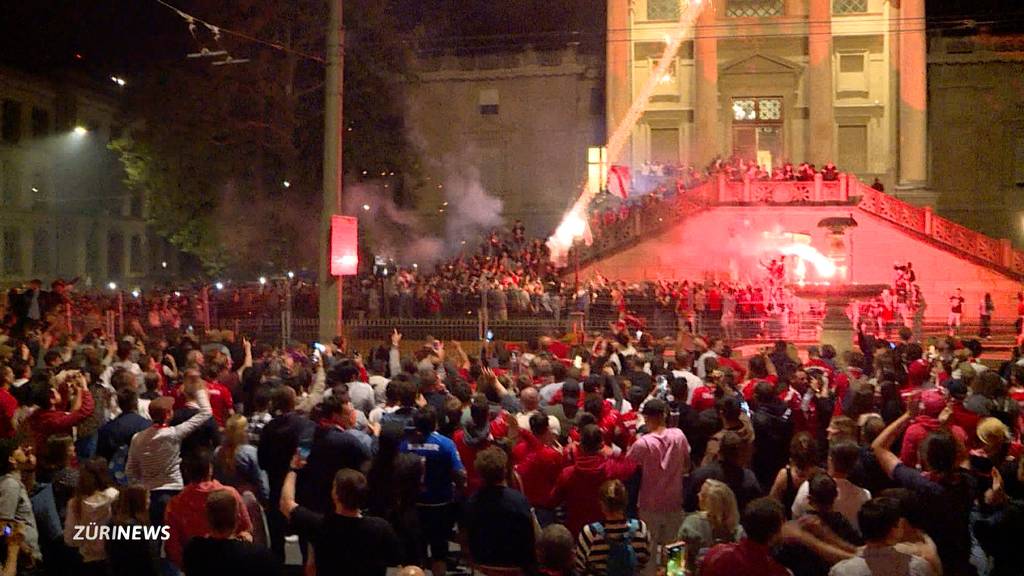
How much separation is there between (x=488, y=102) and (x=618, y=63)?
7855mm

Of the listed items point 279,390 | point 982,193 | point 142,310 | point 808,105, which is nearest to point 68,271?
point 142,310

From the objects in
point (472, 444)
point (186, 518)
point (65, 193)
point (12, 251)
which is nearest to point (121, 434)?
point (186, 518)

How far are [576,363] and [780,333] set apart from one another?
10.6 meters

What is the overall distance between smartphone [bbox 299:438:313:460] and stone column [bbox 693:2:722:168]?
30.3 meters

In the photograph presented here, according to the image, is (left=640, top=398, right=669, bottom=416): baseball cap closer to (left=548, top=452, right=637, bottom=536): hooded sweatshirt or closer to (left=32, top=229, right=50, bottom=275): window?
(left=548, top=452, right=637, bottom=536): hooded sweatshirt

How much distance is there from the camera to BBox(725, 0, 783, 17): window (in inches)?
1422

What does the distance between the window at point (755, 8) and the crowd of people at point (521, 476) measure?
2909cm

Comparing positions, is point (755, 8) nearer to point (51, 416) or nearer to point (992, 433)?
point (992, 433)

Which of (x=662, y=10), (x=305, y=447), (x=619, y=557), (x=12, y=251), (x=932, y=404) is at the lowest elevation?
(x=619, y=557)

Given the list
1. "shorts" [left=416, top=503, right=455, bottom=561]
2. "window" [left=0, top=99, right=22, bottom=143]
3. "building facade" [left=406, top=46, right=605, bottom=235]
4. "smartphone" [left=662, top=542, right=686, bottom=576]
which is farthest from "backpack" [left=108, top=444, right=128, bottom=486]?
"window" [left=0, top=99, right=22, bottom=143]

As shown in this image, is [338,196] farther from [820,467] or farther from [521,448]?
[820,467]

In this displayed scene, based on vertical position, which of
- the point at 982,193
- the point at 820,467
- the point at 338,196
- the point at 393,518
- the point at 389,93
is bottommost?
the point at 393,518

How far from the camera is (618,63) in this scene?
3616 centimetres

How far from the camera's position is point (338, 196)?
15.7 metres
